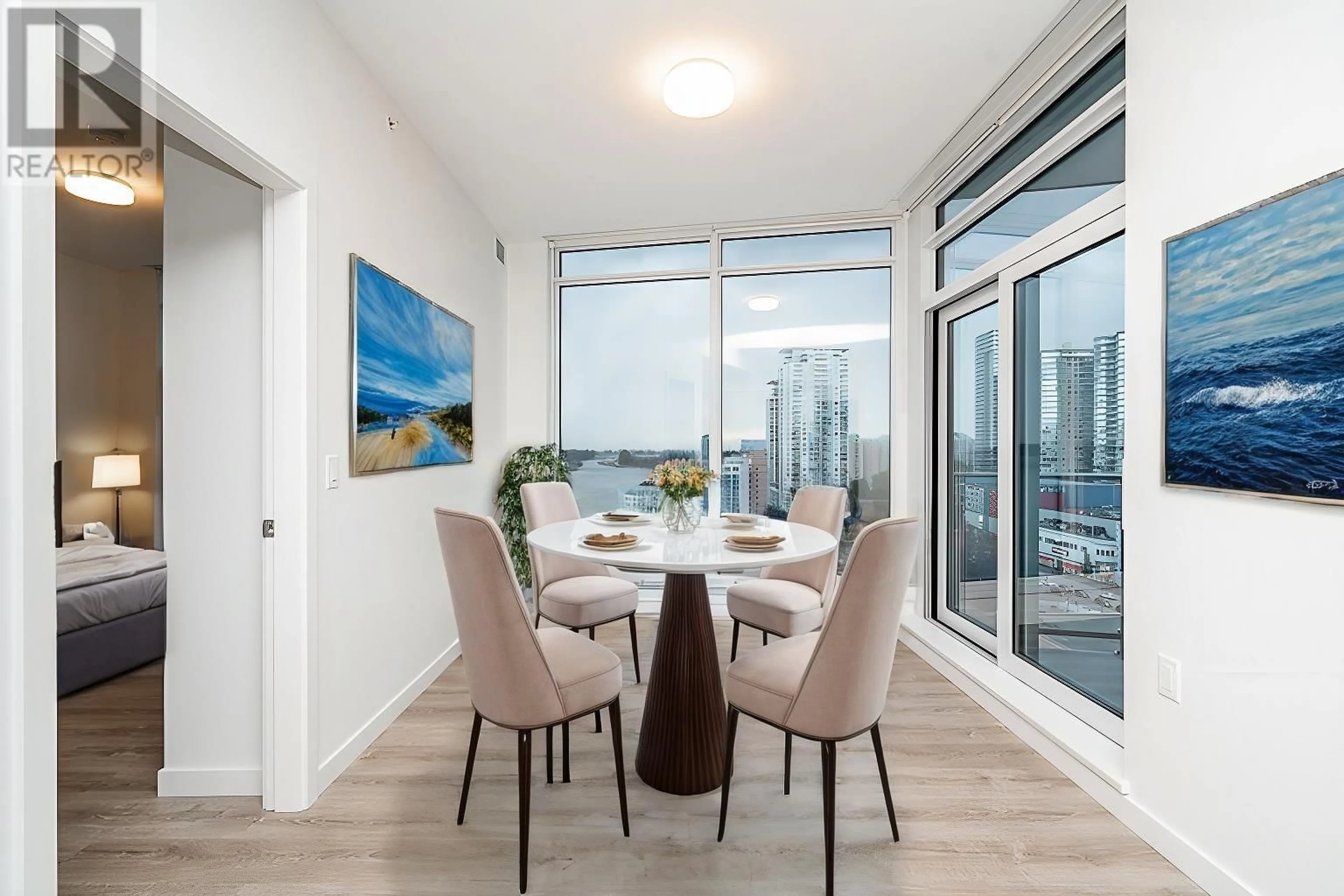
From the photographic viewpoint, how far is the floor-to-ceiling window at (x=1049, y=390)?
220cm

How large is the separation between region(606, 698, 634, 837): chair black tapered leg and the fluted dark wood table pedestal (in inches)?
10.1

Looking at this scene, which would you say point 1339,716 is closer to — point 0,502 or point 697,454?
point 0,502

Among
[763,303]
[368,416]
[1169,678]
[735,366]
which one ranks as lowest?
[1169,678]

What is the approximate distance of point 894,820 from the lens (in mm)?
1770

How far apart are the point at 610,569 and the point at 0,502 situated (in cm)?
238

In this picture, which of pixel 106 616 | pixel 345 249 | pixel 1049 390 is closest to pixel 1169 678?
pixel 1049 390

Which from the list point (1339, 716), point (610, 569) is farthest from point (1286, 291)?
point (610, 569)

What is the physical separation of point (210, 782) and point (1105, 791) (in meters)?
3.08

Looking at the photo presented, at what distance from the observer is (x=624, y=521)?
8.54 ft

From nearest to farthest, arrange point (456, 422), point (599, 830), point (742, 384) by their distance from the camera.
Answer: point (599, 830) → point (456, 422) → point (742, 384)

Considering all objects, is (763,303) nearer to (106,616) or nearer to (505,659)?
(505,659)

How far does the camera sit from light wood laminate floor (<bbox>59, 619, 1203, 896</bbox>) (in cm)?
161

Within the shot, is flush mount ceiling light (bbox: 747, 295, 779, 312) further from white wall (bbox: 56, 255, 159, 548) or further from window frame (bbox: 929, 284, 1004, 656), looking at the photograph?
white wall (bbox: 56, 255, 159, 548)

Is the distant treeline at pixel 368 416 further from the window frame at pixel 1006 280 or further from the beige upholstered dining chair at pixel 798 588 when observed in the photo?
the window frame at pixel 1006 280
